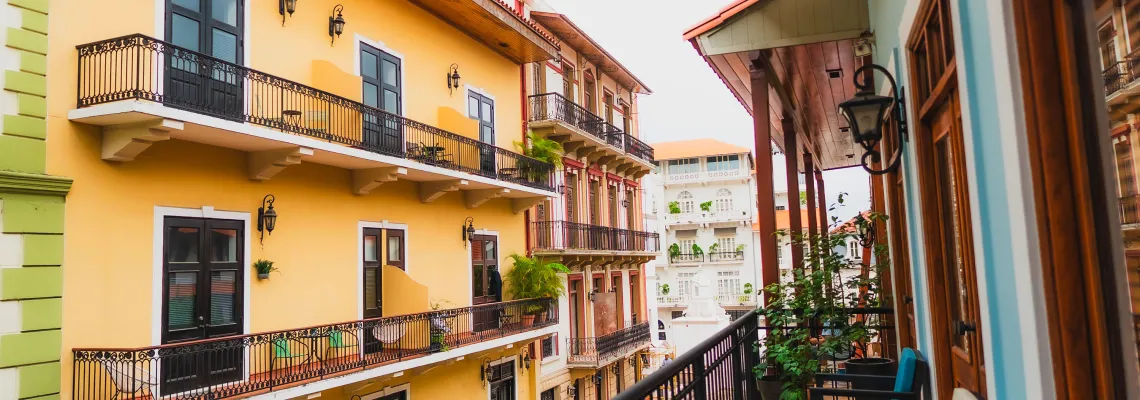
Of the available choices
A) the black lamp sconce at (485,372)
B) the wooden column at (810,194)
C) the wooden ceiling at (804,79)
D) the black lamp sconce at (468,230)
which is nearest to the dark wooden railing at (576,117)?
the black lamp sconce at (468,230)

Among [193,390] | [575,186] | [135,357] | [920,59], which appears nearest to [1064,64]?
[920,59]

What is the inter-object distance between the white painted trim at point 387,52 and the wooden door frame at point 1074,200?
11.2m

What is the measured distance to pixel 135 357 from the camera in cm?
805

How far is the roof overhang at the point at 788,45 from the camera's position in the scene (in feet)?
22.9

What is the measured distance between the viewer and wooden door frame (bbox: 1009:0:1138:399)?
172 centimetres

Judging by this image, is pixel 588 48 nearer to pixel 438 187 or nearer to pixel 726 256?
pixel 438 187

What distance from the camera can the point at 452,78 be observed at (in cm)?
1473

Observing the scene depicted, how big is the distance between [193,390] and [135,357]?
3.35 feet

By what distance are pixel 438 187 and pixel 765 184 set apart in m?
7.53

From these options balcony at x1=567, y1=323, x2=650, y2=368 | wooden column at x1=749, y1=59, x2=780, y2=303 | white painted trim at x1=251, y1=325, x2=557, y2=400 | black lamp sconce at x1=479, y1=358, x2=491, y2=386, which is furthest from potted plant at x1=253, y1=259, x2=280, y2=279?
balcony at x1=567, y1=323, x2=650, y2=368

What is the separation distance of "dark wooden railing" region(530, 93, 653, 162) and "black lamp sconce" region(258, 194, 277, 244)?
863cm

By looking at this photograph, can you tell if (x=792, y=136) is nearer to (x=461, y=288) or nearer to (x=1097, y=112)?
(x=461, y=288)

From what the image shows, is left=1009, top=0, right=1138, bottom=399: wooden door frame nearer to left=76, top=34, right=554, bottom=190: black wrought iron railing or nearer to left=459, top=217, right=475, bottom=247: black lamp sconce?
left=76, top=34, right=554, bottom=190: black wrought iron railing

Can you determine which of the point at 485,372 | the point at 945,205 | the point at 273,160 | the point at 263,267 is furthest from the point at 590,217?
the point at 945,205
